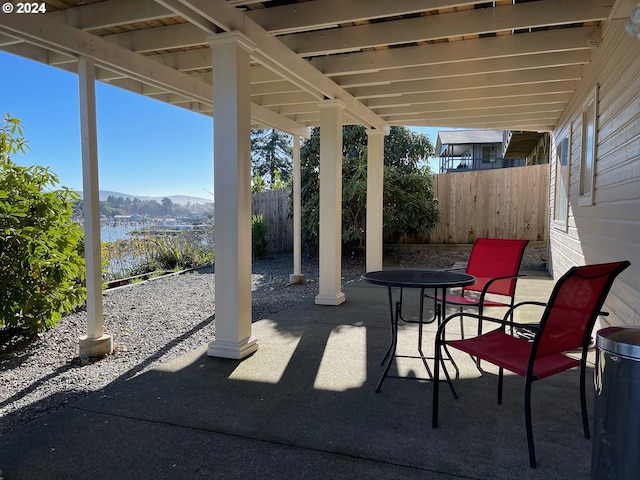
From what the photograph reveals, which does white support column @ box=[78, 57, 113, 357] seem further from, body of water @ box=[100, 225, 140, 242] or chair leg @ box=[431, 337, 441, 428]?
body of water @ box=[100, 225, 140, 242]

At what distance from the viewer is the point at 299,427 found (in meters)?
2.33

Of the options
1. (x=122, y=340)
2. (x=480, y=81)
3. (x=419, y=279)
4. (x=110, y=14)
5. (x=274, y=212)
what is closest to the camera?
(x=419, y=279)

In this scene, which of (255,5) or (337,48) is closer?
(255,5)

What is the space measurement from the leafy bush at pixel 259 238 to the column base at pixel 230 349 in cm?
711

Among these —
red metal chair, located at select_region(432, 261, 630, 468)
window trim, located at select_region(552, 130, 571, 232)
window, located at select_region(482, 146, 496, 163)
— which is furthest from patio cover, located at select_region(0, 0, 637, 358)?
window, located at select_region(482, 146, 496, 163)

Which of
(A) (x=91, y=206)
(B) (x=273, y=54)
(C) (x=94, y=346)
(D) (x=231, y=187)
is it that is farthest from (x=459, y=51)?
(C) (x=94, y=346)

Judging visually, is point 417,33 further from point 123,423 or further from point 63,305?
point 63,305

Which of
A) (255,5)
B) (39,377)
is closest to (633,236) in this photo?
(255,5)

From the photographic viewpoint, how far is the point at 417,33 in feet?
12.1

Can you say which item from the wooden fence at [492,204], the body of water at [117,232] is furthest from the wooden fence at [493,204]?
the body of water at [117,232]

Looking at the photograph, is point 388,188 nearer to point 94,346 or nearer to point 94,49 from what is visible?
point 94,49

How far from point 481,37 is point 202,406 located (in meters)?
3.95

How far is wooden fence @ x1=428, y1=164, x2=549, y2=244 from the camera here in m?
9.74

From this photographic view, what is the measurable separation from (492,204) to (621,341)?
930 cm
